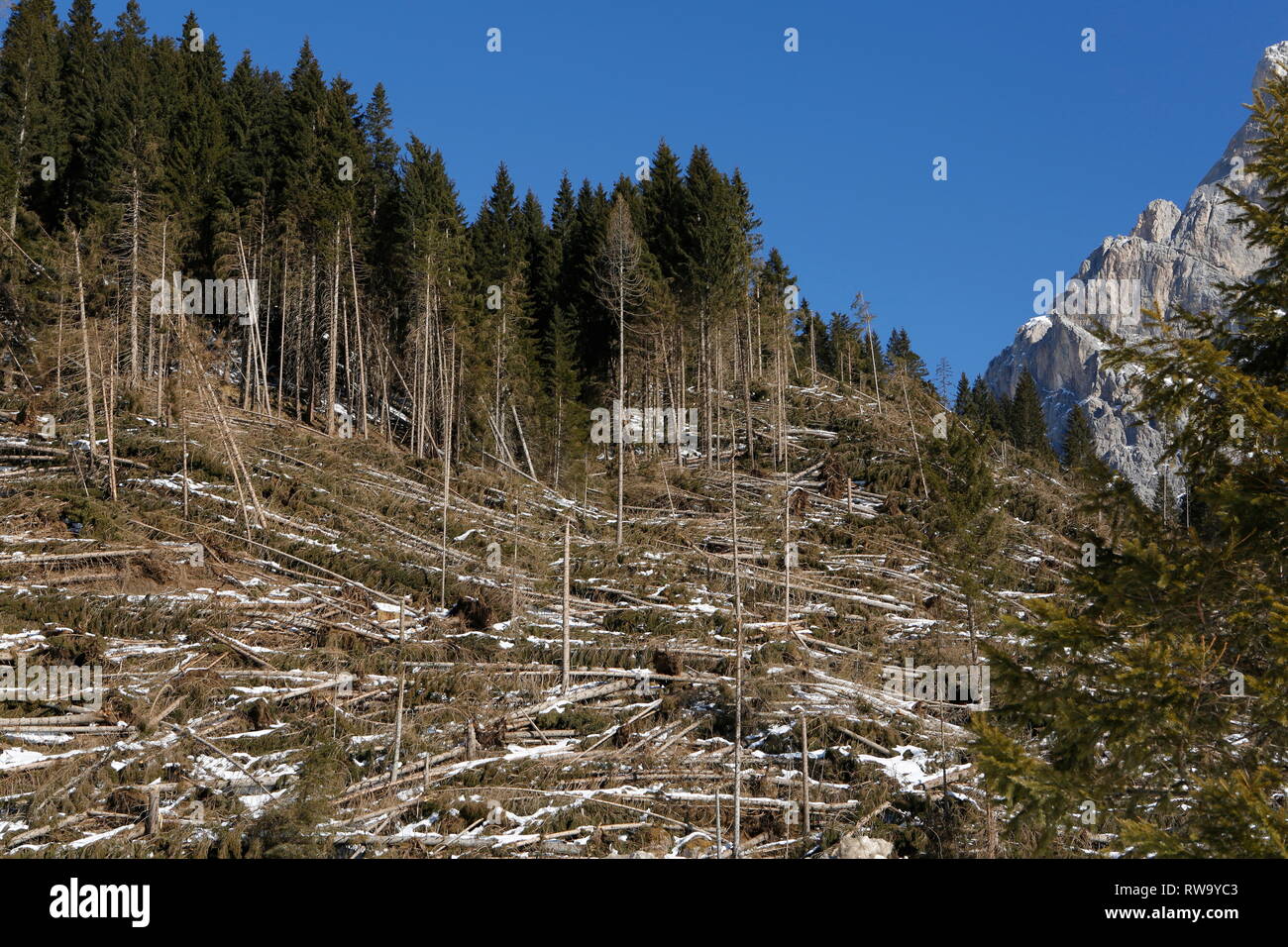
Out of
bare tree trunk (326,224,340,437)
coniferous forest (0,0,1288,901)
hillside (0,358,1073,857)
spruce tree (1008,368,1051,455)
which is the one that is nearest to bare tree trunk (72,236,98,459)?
coniferous forest (0,0,1288,901)

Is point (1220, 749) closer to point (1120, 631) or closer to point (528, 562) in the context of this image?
point (1120, 631)

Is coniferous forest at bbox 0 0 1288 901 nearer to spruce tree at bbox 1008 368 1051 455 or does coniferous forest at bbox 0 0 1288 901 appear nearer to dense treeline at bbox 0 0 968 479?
dense treeline at bbox 0 0 968 479

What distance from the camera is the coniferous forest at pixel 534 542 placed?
930cm

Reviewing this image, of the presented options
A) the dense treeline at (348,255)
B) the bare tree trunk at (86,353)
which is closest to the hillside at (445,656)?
the bare tree trunk at (86,353)

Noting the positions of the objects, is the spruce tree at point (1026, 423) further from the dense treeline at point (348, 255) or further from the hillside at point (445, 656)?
the hillside at point (445, 656)

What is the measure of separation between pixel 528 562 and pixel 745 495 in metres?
15.5

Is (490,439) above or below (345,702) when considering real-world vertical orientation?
above

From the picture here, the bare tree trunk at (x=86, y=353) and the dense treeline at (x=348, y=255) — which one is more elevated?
the dense treeline at (x=348, y=255)

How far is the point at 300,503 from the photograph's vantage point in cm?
3772

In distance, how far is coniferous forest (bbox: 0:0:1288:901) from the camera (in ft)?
30.5

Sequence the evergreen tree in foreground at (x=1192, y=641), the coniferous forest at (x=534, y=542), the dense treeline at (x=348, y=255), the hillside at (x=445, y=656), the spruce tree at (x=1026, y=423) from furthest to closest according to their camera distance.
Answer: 1. the spruce tree at (x=1026, y=423)
2. the dense treeline at (x=348, y=255)
3. the hillside at (x=445, y=656)
4. the coniferous forest at (x=534, y=542)
5. the evergreen tree in foreground at (x=1192, y=641)

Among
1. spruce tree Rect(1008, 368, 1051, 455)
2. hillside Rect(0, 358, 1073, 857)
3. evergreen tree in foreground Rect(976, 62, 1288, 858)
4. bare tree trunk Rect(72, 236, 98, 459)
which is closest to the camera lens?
evergreen tree in foreground Rect(976, 62, 1288, 858)

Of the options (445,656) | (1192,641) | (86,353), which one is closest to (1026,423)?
(445,656)
